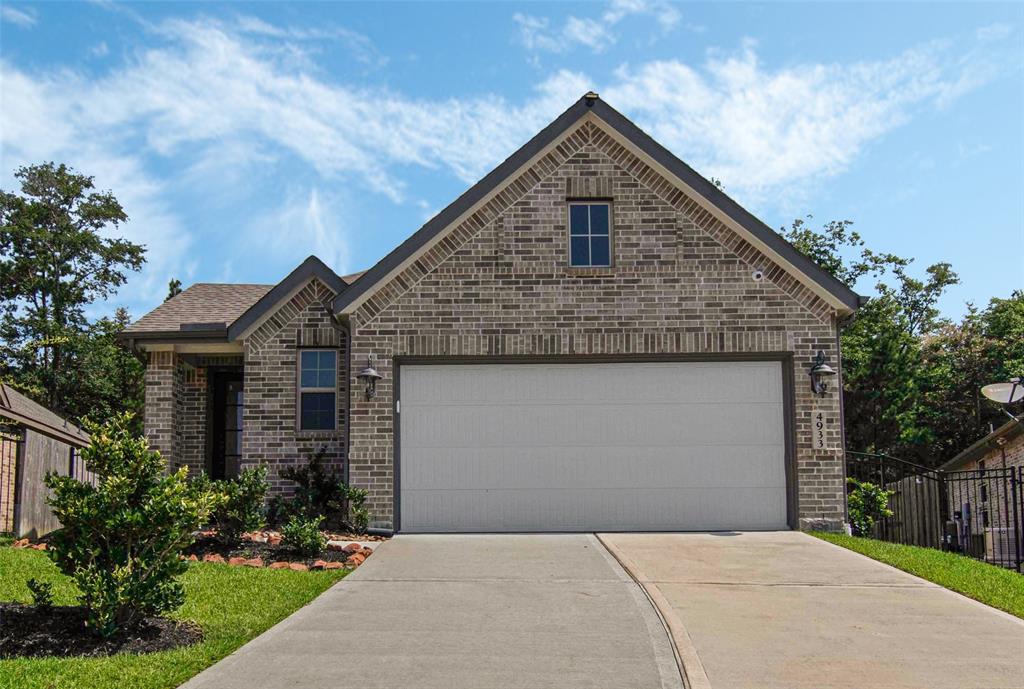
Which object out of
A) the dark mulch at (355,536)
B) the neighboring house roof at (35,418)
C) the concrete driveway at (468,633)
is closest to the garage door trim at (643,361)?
the dark mulch at (355,536)

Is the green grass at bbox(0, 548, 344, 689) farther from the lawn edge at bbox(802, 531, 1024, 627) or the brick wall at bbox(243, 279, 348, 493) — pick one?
the lawn edge at bbox(802, 531, 1024, 627)

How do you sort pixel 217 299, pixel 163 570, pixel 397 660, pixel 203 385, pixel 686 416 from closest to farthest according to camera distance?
pixel 397 660 < pixel 163 570 < pixel 686 416 < pixel 203 385 < pixel 217 299

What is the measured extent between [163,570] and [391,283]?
7.23m

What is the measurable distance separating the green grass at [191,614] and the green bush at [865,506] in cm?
784

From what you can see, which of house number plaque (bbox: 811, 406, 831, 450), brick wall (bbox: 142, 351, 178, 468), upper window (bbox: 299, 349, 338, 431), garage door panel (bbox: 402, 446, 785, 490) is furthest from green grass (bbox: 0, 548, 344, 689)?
house number plaque (bbox: 811, 406, 831, 450)

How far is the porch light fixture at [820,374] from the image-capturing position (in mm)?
14188

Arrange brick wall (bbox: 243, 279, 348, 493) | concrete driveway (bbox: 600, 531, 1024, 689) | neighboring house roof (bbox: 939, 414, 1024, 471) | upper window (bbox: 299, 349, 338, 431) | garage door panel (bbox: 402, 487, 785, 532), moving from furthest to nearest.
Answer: neighboring house roof (bbox: 939, 414, 1024, 471) < upper window (bbox: 299, 349, 338, 431) < brick wall (bbox: 243, 279, 348, 493) < garage door panel (bbox: 402, 487, 785, 532) < concrete driveway (bbox: 600, 531, 1024, 689)

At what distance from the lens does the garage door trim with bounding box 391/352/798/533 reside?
14281 millimetres

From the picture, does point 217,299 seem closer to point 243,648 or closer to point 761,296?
point 761,296

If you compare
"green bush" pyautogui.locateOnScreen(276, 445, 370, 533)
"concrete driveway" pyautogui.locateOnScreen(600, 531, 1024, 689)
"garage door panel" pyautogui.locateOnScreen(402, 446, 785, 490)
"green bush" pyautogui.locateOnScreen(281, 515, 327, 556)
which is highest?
"garage door panel" pyautogui.locateOnScreen(402, 446, 785, 490)

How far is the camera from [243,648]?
7.63 m

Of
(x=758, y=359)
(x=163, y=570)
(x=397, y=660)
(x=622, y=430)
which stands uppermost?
(x=758, y=359)

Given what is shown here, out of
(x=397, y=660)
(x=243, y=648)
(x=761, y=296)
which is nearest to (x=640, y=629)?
(x=397, y=660)

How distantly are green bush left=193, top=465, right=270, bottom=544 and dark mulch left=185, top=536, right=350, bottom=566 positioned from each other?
13 cm
